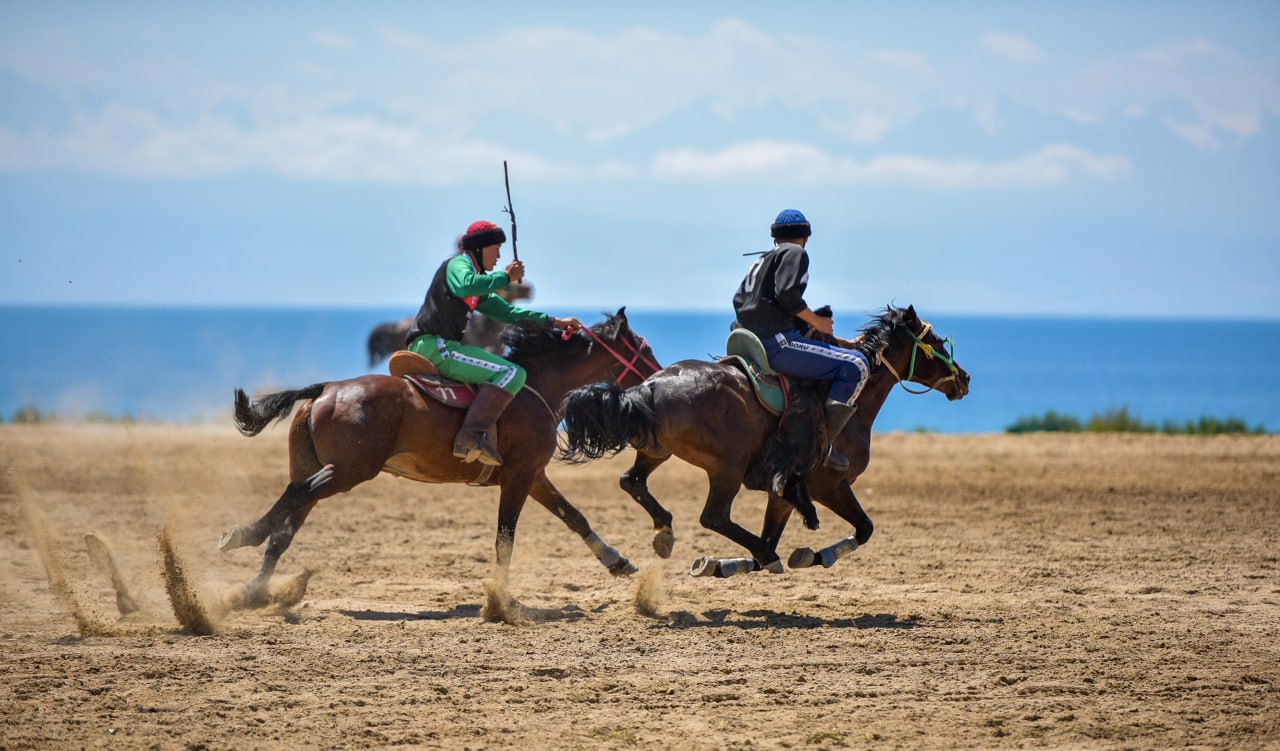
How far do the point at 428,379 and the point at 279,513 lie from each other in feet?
4.41

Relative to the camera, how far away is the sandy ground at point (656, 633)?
5828 millimetres

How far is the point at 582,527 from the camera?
30.7 ft

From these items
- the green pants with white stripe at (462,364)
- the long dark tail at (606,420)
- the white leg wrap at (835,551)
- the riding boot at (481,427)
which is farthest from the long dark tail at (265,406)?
the white leg wrap at (835,551)

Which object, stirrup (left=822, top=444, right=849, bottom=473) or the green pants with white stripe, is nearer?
the green pants with white stripe

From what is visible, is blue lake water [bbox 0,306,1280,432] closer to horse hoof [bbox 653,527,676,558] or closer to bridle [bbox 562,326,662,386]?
bridle [bbox 562,326,662,386]

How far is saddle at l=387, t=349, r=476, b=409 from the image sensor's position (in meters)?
8.45

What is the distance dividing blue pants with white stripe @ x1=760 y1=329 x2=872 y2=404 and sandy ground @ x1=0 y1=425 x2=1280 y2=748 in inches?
60.9

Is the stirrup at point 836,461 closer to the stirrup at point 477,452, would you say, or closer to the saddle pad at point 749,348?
the saddle pad at point 749,348

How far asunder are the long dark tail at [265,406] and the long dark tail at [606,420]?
5.70 ft

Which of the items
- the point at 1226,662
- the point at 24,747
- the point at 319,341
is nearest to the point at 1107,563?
the point at 1226,662

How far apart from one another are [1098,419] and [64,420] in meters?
18.2

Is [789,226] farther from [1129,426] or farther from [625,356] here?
[1129,426]

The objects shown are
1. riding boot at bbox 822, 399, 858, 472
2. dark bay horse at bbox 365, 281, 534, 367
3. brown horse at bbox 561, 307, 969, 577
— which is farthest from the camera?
dark bay horse at bbox 365, 281, 534, 367

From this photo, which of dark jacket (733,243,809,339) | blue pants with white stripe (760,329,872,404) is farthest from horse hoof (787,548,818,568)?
dark jacket (733,243,809,339)
